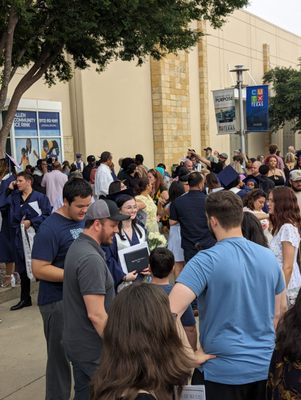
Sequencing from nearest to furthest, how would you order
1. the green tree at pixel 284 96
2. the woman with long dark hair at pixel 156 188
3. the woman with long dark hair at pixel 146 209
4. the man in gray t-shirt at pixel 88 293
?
the man in gray t-shirt at pixel 88 293 → the woman with long dark hair at pixel 146 209 → the woman with long dark hair at pixel 156 188 → the green tree at pixel 284 96

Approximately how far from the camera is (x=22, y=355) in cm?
546

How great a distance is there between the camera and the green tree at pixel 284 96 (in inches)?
1214

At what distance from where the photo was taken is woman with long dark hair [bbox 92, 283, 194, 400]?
187 cm

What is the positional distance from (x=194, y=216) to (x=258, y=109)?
329 inches

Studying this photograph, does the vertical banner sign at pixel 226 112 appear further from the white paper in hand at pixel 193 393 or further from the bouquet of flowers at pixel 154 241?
the white paper in hand at pixel 193 393

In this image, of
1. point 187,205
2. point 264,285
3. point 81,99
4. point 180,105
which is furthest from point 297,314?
point 180,105

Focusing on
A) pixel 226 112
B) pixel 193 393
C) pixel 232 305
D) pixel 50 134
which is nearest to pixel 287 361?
pixel 193 393

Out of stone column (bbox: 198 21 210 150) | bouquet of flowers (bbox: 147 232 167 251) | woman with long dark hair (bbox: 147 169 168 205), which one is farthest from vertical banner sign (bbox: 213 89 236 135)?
stone column (bbox: 198 21 210 150)

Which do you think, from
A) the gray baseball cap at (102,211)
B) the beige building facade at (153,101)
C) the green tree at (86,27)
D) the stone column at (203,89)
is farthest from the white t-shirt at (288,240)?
the stone column at (203,89)

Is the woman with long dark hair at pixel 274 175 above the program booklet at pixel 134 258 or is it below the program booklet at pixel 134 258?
above

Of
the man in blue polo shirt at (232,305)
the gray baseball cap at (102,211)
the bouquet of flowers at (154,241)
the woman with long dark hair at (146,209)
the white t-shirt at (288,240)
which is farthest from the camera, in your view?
the woman with long dark hair at (146,209)

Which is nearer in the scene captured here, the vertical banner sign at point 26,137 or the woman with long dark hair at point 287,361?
the woman with long dark hair at point 287,361

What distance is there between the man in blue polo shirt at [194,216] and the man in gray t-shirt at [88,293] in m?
3.18

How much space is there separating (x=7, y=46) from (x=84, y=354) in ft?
25.5
